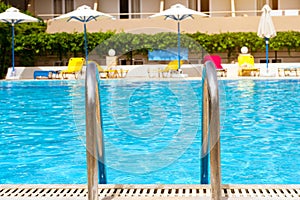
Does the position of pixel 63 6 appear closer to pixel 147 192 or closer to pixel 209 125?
pixel 147 192

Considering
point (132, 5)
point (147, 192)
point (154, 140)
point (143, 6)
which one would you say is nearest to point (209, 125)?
point (147, 192)

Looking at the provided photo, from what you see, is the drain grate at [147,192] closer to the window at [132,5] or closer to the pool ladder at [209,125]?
the pool ladder at [209,125]

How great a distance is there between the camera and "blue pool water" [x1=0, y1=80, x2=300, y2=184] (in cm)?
528

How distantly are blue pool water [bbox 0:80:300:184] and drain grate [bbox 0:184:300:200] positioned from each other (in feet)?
1.53

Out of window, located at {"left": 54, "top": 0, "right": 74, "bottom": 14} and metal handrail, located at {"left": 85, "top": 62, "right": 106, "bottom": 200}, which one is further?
window, located at {"left": 54, "top": 0, "right": 74, "bottom": 14}

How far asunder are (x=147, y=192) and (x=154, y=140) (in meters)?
4.41

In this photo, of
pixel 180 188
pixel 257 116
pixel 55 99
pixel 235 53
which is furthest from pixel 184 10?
pixel 180 188

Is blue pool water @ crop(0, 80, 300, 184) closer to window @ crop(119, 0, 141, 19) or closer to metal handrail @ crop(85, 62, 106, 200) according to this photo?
metal handrail @ crop(85, 62, 106, 200)

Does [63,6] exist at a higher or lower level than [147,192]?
higher

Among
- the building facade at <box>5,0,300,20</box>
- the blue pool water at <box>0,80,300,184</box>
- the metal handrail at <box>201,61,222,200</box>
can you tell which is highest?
the building facade at <box>5,0,300,20</box>

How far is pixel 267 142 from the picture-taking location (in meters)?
7.94

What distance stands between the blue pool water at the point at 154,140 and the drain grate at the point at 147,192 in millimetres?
468

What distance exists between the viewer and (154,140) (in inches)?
321

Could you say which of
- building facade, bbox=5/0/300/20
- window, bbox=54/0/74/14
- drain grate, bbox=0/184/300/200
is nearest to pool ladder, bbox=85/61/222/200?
drain grate, bbox=0/184/300/200
